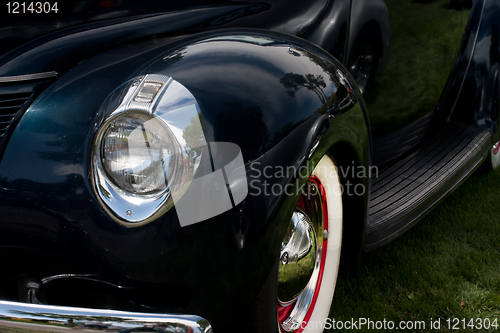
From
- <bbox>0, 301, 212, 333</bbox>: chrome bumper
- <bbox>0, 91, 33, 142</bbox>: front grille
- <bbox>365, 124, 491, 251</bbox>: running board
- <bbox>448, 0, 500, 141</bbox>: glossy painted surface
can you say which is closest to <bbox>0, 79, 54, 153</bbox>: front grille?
<bbox>0, 91, 33, 142</bbox>: front grille

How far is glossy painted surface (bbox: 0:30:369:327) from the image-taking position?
940mm

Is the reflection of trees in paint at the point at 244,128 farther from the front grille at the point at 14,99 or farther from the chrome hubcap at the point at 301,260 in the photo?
the front grille at the point at 14,99

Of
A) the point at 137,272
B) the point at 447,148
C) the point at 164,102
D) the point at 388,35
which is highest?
the point at 388,35

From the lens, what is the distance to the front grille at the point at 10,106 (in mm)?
1142

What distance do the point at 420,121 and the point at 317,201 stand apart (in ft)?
4.35

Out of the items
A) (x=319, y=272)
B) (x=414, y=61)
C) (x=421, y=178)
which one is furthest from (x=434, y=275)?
(x=414, y=61)

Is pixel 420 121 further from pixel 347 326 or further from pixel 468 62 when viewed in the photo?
pixel 347 326

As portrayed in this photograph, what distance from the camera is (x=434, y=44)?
7.59 ft

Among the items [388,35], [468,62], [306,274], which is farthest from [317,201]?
[468,62]

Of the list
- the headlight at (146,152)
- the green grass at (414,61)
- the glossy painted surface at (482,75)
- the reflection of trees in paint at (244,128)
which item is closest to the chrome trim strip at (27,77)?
the headlight at (146,152)

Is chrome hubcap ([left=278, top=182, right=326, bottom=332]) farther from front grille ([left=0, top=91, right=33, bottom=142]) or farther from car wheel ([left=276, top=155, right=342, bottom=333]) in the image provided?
front grille ([left=0, top=91, right=33, bottom=142])

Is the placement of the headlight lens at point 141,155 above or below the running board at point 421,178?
above

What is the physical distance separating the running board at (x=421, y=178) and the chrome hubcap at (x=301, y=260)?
259 mm

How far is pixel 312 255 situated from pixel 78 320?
830 mm
